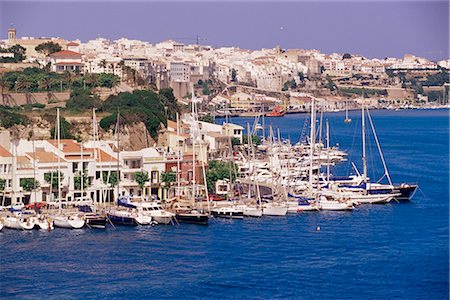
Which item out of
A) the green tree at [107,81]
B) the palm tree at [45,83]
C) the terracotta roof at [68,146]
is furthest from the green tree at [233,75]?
the terracotta roof at [68,146]

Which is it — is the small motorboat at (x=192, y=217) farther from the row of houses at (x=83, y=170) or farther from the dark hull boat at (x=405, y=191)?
the dark hull boat at (x=405, y=191)

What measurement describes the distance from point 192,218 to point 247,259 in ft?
5.64

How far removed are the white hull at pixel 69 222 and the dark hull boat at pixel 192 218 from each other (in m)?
1.01

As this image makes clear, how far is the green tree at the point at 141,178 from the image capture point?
12938mm

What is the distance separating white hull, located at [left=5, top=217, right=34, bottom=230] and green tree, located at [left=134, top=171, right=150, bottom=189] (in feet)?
5.92

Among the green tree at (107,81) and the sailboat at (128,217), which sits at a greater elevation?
the green tree at (107,81)

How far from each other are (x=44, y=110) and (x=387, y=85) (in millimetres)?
39316

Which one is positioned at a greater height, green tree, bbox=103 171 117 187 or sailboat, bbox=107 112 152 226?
green tree, bbox=103 171 117 187

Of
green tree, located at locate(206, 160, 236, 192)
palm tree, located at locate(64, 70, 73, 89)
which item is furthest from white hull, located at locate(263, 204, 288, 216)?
palm tree, located at locate(64, 70, 73, 89)

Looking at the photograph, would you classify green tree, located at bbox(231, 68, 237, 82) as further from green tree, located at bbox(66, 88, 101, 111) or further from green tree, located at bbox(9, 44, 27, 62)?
green tree, located at bbox(66, 88, 101, 111)

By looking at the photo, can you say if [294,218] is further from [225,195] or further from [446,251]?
[446,251]

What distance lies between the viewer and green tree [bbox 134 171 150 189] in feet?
42.4

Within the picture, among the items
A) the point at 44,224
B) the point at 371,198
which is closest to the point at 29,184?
the point at 44,224

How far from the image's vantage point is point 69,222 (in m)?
11.5
